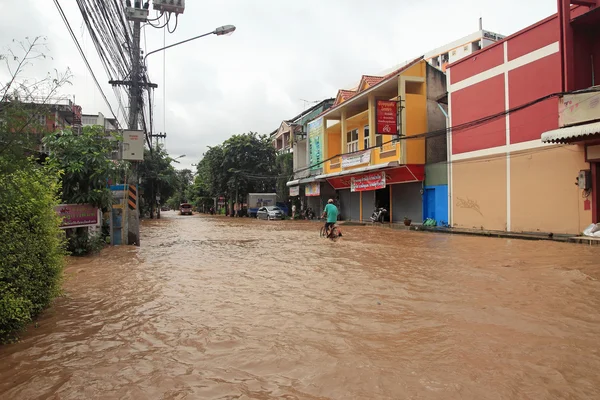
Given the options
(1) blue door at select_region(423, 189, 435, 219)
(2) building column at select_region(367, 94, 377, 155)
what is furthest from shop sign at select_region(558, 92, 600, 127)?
(2) building column at select_region(367, 94, 377, 155)

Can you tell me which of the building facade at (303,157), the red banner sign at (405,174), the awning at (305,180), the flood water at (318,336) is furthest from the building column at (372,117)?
the flood water at (318,336)

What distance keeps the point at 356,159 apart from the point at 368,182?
1.62 meters

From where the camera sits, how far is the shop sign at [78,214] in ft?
32.0

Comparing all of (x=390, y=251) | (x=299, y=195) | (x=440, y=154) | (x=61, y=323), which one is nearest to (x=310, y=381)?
(x=61, y=323)

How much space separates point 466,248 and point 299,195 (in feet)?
81.4

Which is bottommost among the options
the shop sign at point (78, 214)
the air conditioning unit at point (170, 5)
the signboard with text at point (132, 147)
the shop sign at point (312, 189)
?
the shop sign at point (78, 214)

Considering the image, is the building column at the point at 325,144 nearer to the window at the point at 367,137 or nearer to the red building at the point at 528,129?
the window at the point at 367,137

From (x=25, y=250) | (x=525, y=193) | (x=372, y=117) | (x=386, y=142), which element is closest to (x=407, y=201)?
(x=386, y=142)

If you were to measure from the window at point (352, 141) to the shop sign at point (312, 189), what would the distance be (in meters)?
4.57

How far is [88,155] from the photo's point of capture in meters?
10.1

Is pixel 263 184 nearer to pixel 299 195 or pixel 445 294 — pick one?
pixel 299 195

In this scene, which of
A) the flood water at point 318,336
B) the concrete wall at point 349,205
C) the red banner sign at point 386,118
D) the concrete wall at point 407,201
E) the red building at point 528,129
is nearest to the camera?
the flood water at point 318,336

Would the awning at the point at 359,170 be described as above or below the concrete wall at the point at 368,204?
above

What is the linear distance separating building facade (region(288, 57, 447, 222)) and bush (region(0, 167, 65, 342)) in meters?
16.8
